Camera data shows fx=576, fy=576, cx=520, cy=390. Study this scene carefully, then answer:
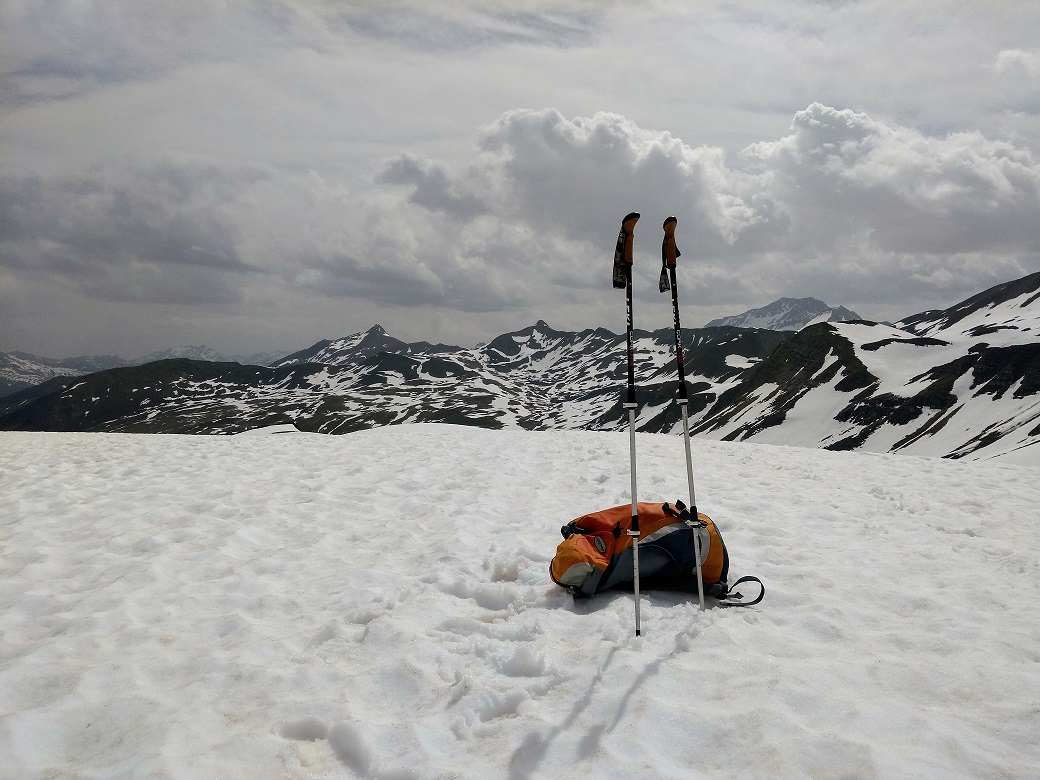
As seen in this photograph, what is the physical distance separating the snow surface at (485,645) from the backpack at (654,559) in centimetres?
27

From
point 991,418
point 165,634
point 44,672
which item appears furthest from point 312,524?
point 991,418

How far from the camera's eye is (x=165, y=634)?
20.3ft

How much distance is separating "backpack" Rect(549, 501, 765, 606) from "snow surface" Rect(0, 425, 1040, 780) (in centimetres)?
27

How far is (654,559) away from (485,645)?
2.37 meters

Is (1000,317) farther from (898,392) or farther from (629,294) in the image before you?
(629,294)

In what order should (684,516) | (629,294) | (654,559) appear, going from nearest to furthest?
(629,294), (654,559), (684,516)

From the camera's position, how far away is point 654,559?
275 inches

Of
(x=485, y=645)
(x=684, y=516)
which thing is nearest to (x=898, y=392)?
(x=684, y=516)

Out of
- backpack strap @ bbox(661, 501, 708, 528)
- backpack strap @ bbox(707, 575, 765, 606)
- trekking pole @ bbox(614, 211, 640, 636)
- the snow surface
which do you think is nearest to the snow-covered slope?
the snow surface

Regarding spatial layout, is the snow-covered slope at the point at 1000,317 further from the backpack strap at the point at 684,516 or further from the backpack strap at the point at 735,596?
the backpack strap at the point at 684,516

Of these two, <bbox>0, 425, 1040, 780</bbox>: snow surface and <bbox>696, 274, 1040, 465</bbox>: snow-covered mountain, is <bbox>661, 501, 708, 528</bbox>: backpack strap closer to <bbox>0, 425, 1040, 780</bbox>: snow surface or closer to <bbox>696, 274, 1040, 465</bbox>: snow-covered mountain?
<bbox>0, 425, 1040, 780</bbox>: snow surface

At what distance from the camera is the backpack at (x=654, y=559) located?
22.5 feet

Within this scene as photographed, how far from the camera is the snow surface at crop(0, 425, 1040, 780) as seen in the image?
13.7 ft

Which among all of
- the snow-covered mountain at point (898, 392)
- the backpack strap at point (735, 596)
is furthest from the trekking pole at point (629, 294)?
the snow-covered mountain at point (898, 392)
